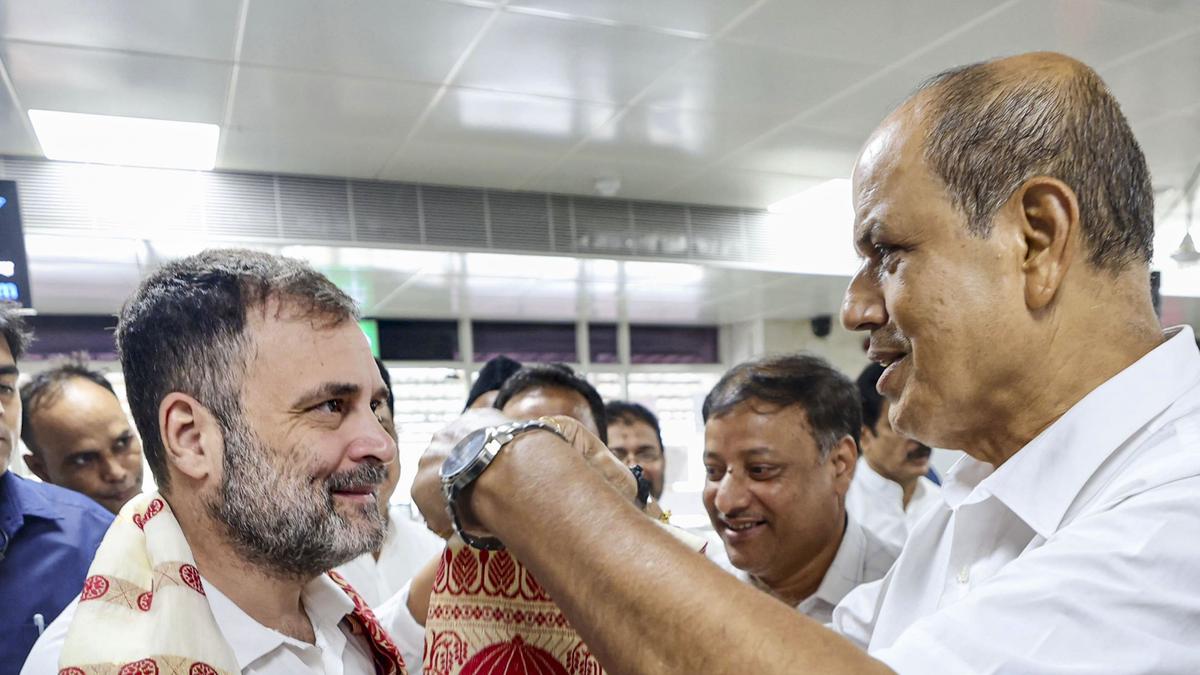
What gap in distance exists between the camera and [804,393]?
2.24 meters

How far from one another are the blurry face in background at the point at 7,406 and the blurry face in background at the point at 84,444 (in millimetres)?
749

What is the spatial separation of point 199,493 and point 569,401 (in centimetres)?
116

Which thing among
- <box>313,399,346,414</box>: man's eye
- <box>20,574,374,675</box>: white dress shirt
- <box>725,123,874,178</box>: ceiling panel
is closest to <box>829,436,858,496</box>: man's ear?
<box>20,574,374,675</box>: white dress shirt

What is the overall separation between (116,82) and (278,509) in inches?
135

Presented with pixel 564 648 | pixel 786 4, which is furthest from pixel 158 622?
pixel 786 4

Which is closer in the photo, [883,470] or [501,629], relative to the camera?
[501,629]

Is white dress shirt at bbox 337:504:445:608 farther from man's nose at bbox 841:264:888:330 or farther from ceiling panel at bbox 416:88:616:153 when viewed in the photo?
man's nose at bbox 841:264:888:330

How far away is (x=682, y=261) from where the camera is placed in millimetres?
6375

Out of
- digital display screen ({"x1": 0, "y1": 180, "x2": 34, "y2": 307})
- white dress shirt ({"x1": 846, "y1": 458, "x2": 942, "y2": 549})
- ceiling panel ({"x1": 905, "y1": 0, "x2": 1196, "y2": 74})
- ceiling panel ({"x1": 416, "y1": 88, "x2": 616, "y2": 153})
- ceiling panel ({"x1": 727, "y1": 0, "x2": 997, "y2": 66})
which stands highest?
ceiling panel ({"x1": 727, "y1": 0, "x2": 997, "y2": 66})

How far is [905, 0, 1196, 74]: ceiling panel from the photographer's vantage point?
11.7ft

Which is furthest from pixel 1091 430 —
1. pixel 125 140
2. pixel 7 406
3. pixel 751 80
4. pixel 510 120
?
pixel 125 140

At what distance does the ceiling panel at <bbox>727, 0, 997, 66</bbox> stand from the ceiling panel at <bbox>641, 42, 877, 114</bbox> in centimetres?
10

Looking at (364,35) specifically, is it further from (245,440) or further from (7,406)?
(245,440)

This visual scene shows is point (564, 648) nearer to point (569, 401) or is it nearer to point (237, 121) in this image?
point (569, 401)
